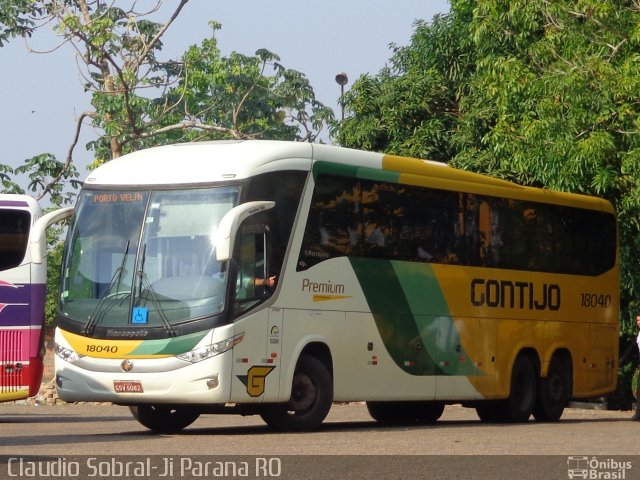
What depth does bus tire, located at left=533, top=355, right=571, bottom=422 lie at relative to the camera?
22.0 meters

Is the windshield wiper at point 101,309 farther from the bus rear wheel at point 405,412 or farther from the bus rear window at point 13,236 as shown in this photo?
the bus rear wheel at point 405,412

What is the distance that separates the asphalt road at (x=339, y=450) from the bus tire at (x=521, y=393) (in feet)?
2.85

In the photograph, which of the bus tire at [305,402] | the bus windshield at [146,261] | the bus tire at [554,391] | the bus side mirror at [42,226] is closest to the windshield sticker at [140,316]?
the bus windshield at [146,261]

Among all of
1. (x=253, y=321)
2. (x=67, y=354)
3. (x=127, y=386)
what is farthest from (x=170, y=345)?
(x=67, y=354)

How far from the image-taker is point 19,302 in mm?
18688

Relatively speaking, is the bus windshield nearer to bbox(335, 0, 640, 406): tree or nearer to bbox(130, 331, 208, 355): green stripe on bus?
bbox(130, 331, 208, 355): green stripe on bus

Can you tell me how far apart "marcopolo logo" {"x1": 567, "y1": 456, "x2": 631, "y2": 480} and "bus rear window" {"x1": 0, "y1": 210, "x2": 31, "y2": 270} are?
8.57 meters

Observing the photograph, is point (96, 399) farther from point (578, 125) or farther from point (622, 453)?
point (578, 125)

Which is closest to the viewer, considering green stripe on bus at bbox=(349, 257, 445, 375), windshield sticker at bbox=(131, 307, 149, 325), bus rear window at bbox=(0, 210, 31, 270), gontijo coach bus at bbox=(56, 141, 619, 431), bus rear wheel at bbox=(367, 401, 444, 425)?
gontijo coach bus at bbox=(56, 141, 619, 431)

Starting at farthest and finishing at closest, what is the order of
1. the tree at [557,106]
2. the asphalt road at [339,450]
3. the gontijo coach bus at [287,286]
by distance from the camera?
the tree at [557,106]
the gontijo coach bus at [287,286]
the asphalt road at [339,450]

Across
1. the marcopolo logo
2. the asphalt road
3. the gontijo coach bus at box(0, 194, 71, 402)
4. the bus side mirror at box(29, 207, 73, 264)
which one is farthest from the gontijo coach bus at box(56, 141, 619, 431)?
the marcopolo logo

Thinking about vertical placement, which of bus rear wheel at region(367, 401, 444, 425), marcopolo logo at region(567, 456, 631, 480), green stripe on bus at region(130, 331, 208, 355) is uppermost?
green stripe on bus at region(130, 331, 208, 355)

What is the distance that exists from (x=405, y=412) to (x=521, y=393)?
175cm

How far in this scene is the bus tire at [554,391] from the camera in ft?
72.1
